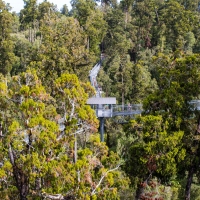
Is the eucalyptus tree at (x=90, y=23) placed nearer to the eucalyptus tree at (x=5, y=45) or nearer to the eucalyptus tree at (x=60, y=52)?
the eucalyptus tree at (x=60, y=52)

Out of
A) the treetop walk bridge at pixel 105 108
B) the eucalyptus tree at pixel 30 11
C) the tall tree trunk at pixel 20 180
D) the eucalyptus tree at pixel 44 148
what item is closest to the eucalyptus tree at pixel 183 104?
the eucalyptus tree at pixel 44 148

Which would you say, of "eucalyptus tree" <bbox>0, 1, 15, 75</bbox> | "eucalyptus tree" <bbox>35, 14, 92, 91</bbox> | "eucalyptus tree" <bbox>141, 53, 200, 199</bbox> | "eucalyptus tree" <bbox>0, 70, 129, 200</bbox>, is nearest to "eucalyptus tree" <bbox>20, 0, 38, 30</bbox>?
"eucalyptus tree" <bbox>0, 1, 15, 75</bbox>

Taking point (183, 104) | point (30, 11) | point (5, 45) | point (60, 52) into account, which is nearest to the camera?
point (183, 104)

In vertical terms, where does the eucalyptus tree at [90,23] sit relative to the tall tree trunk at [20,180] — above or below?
above

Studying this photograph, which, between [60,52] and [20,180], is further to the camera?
[60,52]

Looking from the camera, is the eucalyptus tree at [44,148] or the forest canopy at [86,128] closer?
the eucalyptus tree at [44,148]

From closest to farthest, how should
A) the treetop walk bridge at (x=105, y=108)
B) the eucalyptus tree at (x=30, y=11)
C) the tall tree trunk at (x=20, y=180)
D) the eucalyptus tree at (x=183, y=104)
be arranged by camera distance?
the tall tree trunk at (x=20, y=180) → the eucalyptus tree at (x=183, y=104) → the treetop walk bridge at (x=105, y=108) → the eucalyptus tree at (x=30, y=11)

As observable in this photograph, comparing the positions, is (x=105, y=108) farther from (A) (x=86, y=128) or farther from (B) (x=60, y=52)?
(A) (x=86, y=128)

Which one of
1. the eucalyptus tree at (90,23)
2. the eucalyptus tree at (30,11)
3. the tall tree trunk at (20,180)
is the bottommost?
the tall tree trunk at (20,180)

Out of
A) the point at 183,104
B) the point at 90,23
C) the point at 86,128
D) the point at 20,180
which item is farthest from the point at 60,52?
the point at 20,180

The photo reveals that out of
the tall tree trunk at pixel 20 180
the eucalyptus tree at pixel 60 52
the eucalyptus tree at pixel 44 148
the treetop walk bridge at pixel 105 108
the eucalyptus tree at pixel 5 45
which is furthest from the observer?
the eucalyptus tree at pixel 5 45

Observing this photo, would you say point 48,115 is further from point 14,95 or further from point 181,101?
point 181,101

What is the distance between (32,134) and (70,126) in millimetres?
960

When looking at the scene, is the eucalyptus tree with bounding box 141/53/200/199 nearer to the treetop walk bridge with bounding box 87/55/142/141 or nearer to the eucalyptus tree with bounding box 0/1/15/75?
the treetop walk bridge with bounding box 87/55/142/141
